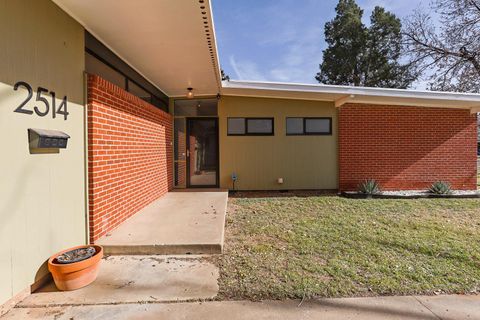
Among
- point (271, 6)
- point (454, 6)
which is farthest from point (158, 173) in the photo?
point (454, 6)

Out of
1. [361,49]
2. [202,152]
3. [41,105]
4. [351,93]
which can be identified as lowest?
[202,152]

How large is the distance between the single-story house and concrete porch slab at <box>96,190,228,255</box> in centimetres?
28

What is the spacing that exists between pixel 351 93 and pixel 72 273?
6.95 metres

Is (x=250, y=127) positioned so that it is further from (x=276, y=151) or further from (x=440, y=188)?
(x=440, y=188)

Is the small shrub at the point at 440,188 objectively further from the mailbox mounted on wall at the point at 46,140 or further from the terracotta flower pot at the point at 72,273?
the mailbox mounted on wall at the point at 46,140

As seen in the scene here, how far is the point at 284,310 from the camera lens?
2.33 m

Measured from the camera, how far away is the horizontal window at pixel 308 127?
26.2 ft

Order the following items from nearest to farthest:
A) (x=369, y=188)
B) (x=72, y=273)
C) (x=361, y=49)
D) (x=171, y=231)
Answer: (x=72, y=273), (x=171, y=231), (x=369, y=188), (x=361, y=49)

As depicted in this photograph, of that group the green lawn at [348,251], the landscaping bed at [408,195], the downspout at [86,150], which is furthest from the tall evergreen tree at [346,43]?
the downspout at [86,150]

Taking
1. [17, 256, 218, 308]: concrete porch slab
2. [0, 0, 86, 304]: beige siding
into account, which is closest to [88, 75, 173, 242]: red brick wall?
[0, 0, 86, 304]: beige siding

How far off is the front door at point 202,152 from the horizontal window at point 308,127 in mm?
2219

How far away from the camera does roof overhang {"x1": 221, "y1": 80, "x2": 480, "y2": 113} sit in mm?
7012

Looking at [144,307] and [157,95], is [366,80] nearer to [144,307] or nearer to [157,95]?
[157,95]

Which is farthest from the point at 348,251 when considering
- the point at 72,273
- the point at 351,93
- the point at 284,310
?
the point at 351,93
